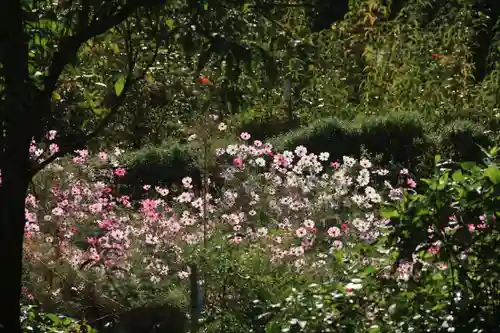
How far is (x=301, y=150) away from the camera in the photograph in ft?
22.4

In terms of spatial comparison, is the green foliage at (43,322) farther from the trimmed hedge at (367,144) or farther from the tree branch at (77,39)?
the trimmed hedge at (367,144)

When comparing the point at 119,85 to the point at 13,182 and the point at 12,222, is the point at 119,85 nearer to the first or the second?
the point at 13,182

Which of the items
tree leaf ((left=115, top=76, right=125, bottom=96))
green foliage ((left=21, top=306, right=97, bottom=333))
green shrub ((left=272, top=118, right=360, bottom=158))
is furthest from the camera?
green shrub ((left=272, top=118, right=360, bottom=158))

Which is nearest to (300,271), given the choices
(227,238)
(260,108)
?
(227,238)

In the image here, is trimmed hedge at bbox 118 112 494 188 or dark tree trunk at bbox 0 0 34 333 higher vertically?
trimmed hedge at bbox 118 112 494 188

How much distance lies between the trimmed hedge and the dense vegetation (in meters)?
0.02

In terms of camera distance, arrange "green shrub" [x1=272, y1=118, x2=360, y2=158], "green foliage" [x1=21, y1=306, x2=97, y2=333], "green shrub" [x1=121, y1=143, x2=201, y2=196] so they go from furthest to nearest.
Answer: "green shrub" [x1=272, y1=118, x2=360, y2=158], "green shrub" [x1=121, y1=143, x2=201, y2=196], "green foliage" [x1=21, y1=306, x2=97, y2=333]

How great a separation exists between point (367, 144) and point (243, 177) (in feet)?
5.94

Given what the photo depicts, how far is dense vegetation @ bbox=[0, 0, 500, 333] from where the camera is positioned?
3473mm

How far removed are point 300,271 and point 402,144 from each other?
337 cm

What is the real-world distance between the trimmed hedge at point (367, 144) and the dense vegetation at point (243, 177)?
19 mm

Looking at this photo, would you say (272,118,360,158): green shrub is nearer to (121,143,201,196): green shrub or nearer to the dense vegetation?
the dense vegetation

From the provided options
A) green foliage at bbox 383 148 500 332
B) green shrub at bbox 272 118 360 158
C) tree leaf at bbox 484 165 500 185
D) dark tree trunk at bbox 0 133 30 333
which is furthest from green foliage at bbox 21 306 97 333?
green shrub at bbox 272 118 360 158

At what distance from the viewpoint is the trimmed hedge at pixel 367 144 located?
811 centimetres
